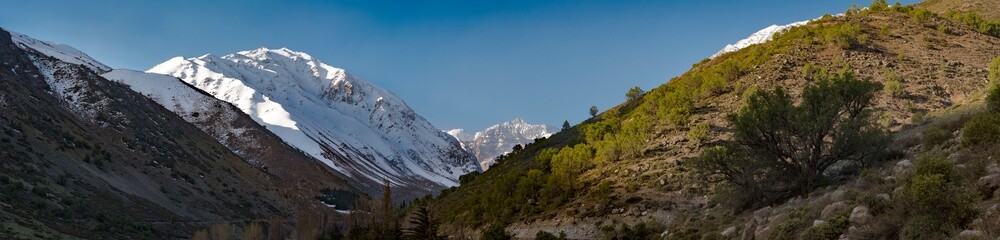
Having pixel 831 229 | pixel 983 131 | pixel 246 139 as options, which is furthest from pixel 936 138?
pixel 246 139

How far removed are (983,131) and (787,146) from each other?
801 cm

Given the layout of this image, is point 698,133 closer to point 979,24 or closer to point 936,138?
point 936,138

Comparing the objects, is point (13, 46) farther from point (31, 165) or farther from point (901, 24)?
point (901, 24)

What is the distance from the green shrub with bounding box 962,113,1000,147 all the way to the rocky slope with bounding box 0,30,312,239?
42.0 meters

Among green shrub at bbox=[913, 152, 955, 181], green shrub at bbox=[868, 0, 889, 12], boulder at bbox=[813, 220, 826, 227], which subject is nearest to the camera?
green shrub at bbox=[913, 152, 955, 181]

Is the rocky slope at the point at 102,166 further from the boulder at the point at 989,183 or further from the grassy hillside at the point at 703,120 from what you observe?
the boulder at the point at 989,183

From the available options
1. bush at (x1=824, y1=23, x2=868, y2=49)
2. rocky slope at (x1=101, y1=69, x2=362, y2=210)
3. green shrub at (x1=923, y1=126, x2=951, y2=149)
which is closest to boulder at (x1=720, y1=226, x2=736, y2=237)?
green shrub at (x1=923, y1=126, x2=951, y2=149)

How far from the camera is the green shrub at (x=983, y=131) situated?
55.3 ft

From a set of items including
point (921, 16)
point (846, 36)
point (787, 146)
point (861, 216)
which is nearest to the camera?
point (861, 216)

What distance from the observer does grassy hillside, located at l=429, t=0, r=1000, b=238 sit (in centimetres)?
3033

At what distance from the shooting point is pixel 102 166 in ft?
224

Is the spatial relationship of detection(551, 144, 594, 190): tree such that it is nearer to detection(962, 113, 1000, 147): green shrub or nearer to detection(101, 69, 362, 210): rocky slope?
detection(962, 113, 1000, 147): green shrub

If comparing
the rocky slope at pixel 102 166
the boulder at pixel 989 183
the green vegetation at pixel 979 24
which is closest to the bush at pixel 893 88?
the green vegetation at pixel 979 24

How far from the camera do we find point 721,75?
1800 inches
